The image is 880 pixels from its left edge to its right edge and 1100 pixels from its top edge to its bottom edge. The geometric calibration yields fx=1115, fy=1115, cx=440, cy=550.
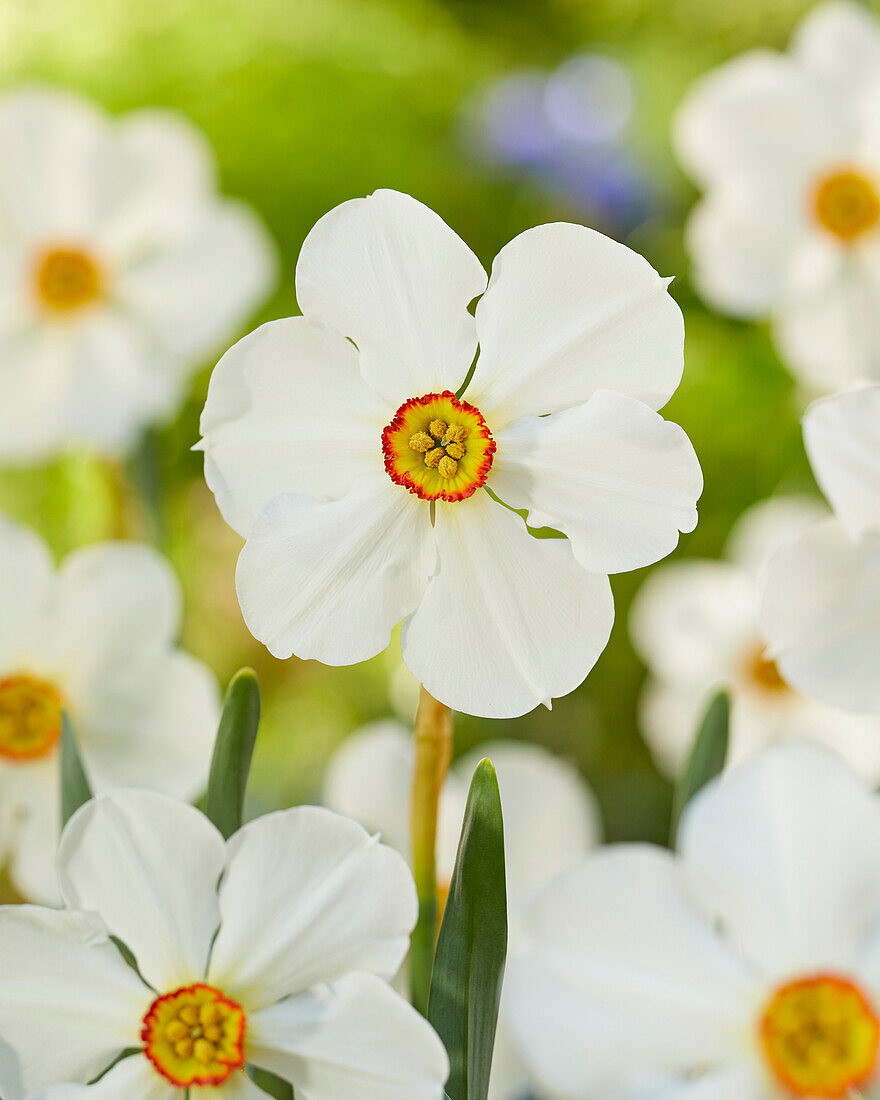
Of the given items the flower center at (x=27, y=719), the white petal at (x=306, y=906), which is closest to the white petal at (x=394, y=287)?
the white petal at (x=306, y=906)

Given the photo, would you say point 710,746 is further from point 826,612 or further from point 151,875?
point 151,875

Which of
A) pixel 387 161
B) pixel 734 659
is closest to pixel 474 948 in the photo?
pixel 734 659

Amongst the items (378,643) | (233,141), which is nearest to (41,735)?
(378,643)

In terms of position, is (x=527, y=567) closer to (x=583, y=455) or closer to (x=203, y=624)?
(x=583, y=455)

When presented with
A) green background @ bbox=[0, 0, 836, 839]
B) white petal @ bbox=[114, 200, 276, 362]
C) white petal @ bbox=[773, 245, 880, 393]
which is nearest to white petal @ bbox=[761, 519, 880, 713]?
white petal @ bbox=[773, 245, 880, 393]

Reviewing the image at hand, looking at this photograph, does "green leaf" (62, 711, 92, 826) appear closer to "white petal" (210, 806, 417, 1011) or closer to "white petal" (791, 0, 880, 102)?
"white petal" (210, 806, 417, 1011)

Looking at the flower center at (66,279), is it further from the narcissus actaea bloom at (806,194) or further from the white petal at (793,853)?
the white petal at (793,853)
